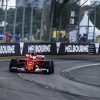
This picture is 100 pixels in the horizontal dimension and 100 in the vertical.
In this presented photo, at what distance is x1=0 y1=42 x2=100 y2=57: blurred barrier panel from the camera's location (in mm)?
32934

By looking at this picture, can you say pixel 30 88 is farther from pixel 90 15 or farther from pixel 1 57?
pixel 90 15

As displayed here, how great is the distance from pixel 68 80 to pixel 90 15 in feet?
89.6

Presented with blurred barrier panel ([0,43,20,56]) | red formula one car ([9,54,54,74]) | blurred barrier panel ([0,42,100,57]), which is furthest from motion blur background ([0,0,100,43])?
red formula one car ([9,54,54,74])

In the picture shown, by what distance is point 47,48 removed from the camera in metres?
35.5

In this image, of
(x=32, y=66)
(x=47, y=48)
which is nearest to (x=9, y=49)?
(x=47, y=48)

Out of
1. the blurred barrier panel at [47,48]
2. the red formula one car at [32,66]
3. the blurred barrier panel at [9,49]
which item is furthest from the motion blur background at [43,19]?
the red formula one car at [32,66]

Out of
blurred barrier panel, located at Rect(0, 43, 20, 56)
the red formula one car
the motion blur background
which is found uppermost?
the motion blur background

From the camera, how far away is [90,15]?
44.3 meters

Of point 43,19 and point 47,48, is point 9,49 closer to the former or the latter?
point 47,48

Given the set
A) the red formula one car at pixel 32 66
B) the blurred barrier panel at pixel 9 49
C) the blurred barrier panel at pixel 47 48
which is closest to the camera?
the red formula one car at pixel 32 66

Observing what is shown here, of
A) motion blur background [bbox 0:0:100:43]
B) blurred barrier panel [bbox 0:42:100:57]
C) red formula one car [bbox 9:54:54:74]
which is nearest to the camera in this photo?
red formula one car [bbox 9:54:54:74]

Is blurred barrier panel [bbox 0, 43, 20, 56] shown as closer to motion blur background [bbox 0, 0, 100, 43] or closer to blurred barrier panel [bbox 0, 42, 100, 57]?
blurred barrier panel [bbox 0, 42, 100, 57]

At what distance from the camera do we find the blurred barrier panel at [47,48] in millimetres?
32934

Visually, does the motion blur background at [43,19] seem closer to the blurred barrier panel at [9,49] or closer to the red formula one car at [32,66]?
the blurred barrier panel at [9,49]
